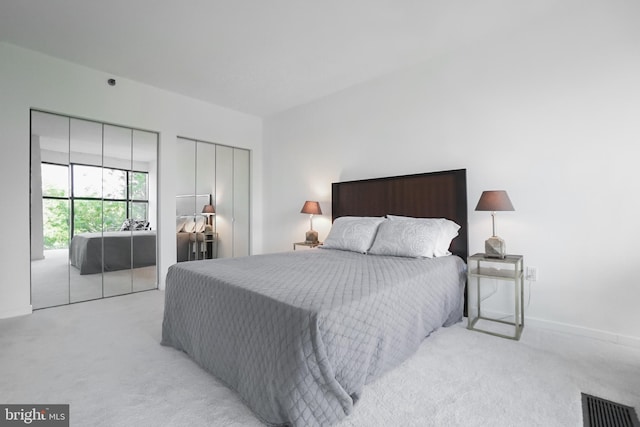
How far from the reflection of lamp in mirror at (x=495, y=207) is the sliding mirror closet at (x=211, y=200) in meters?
3.54

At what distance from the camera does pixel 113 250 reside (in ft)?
12.0

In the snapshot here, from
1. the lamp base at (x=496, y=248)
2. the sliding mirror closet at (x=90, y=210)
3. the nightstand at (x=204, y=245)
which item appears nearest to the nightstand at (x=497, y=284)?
the lamp base at (x=496, y=248)

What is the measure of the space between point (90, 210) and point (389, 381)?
3.63m

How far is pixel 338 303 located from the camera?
1.37 meters

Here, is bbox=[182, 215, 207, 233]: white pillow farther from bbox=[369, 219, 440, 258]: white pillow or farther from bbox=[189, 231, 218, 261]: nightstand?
bbox=[369, 219, 440, 258]: white pillow

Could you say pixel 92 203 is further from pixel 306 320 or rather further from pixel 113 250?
pixel 306 320

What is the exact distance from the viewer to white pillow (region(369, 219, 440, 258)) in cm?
261

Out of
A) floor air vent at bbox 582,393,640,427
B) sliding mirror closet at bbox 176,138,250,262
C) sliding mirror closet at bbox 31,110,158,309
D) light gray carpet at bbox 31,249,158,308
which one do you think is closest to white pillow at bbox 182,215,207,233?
sliding mirror closet at bbox 176,138,250,262

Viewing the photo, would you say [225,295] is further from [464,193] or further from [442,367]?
[464,193]

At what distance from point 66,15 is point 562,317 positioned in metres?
4.74

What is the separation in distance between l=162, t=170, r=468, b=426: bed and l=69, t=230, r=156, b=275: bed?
6.31ft

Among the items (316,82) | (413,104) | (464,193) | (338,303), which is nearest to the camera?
(338,303)

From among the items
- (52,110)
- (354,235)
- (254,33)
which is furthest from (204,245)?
(254,33)

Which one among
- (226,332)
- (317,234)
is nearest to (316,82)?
(317,234)
